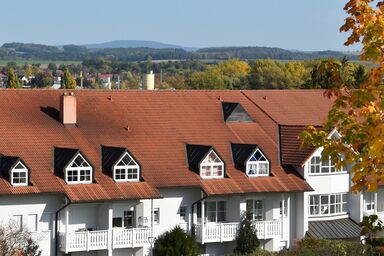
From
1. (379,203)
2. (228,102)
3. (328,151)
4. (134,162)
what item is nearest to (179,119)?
(228,102)

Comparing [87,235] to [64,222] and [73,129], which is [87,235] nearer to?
[64,222]

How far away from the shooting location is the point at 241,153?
5422 cm

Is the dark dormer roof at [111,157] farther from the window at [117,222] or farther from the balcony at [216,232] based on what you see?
the balcony at [216,232]

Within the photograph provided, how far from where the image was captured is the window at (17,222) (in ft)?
154

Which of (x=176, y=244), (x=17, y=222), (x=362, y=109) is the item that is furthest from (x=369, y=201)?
(x=362, y=109)

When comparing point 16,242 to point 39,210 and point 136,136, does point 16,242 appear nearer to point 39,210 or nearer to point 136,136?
point 39,210

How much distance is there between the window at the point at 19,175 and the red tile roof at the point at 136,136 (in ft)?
1.22

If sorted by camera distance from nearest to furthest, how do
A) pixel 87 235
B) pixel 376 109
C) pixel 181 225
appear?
pixel 376 109
pixel 87 235
pixel 181 225

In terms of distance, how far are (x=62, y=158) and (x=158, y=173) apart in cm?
484

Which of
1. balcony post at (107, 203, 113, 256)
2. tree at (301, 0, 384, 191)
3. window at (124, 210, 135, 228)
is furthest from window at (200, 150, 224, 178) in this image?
tree at (301, 0, 384, 191)

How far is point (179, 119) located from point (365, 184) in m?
39.0

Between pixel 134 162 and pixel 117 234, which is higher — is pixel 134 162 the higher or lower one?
the higher one

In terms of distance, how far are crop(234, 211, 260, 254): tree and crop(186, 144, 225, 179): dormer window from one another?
7.42ft

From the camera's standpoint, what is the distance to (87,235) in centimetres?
4778
